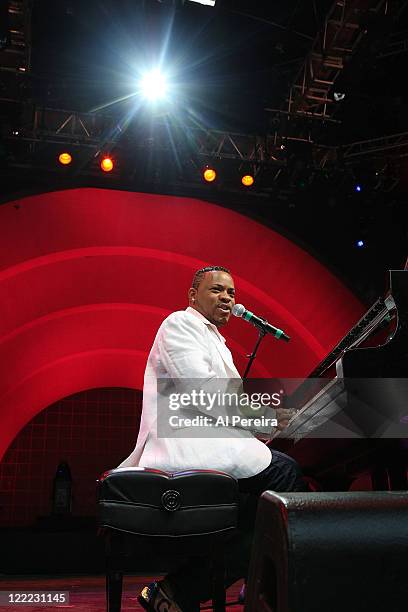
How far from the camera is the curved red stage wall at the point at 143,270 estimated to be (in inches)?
261

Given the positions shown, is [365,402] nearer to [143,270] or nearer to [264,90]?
[264,90]

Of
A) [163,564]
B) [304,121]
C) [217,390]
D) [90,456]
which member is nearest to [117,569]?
[163,564]

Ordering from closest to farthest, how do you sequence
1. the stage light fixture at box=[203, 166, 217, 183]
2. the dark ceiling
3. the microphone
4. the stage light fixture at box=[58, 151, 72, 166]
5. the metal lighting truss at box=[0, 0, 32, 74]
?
the microphone < the metal lighting truss at box=[0, 0, 32, 74] < the dark ceiling < the stage light fixture at box=[58, 151, 72, 166] < the stage light fixture at box=[203, 166, 217, 183]

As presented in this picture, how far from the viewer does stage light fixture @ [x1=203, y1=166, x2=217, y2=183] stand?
658 cm

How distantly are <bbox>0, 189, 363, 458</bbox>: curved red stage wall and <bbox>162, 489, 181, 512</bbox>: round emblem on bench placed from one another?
198 inches

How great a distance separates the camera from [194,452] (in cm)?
219

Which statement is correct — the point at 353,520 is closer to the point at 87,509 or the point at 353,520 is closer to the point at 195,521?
the point at 195,521

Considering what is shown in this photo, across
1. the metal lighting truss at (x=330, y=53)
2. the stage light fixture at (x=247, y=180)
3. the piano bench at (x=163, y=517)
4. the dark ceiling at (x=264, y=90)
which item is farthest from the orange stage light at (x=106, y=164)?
the piano bench at (x=163, y=517)

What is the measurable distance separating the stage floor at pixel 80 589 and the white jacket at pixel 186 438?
164 cm

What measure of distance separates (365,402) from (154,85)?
4.66m

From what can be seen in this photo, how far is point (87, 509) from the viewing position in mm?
10961

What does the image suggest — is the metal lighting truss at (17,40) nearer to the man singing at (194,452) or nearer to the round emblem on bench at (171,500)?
the man singing at (194,452)

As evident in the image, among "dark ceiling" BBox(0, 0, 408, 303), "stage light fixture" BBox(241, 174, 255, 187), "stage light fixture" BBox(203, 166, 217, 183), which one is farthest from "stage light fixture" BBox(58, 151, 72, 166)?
"stage light fixture" BBox(241, 174, 255, 187)

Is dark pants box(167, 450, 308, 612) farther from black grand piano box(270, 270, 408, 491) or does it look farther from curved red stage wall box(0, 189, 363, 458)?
curved red stage wall box(0, 189, 363, 458)
